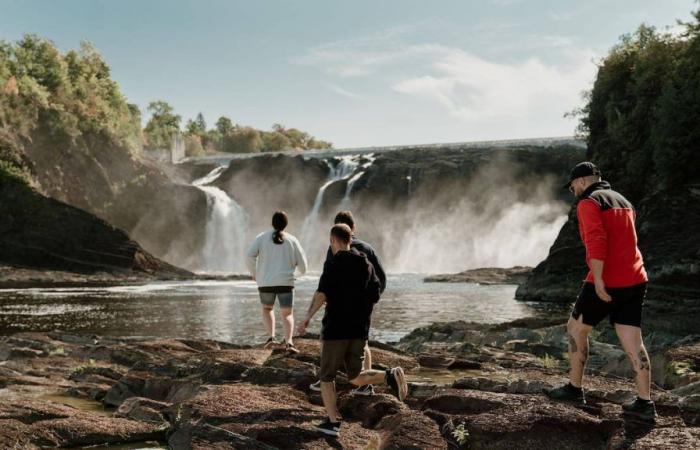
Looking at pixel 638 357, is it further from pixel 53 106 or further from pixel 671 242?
pixel 53 106

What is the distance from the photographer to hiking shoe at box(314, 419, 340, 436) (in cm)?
543

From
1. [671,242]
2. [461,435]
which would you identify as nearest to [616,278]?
[461,435]

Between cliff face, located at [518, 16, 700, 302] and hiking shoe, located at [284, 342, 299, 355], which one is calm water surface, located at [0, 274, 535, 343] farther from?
hiking shoe, located at [284, 342, 299, 355]

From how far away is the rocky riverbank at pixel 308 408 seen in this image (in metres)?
5.22

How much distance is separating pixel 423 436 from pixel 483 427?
1.60ft

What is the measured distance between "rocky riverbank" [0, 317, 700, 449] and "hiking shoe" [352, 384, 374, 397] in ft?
0.29

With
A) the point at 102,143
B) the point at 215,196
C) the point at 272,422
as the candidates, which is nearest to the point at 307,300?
the point at 272,422

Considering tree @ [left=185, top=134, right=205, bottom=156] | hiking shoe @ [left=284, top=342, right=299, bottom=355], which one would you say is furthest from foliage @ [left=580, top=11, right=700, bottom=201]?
tree @ [left=185, top=134, right=205, bottom=156]

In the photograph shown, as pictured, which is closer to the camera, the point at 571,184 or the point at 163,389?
the point at 571,184

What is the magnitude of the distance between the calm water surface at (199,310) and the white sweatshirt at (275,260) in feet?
26.6

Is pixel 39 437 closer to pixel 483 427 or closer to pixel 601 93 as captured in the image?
pixel 483 427

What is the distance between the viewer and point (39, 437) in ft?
18.5

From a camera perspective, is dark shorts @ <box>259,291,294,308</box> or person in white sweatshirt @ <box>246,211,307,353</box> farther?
dark shorts @ <box>259,291,294,308</box>

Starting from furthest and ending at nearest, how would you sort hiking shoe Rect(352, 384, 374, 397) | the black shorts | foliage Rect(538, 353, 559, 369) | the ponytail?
1. foliage Rect(538, 353, 559, 369)
2. the ponytail
3. hiking shoe Rect(352, 384, 374, 397)
4. the black shorts
